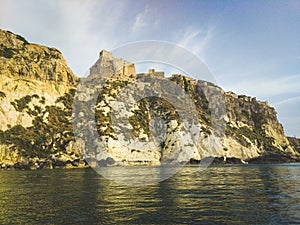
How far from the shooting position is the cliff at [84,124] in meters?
124

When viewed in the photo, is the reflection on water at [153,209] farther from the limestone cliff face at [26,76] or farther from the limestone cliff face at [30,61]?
the limestone cliff face at [30,61]

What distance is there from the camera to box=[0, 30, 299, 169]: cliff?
12400 centimetres

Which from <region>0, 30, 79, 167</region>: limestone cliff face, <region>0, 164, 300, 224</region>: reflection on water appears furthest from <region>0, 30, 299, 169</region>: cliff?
<region>0, 164, 300, 224</region>: reflection on water

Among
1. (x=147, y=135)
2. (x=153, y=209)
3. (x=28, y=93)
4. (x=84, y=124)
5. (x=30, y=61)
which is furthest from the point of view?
(x=147, y=135)

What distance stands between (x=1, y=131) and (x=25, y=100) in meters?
24.0

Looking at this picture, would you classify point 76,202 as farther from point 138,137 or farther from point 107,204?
point 138,137

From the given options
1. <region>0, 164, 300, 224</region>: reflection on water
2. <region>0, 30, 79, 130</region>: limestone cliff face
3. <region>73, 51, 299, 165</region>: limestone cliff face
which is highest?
<region>0, 30, 79, 130</region>: limestone cliff face

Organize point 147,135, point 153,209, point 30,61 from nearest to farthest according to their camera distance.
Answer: point 153,209, point 30,61, point 147,135

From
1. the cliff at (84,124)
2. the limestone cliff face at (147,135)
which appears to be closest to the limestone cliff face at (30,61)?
the cliff at (84,124)

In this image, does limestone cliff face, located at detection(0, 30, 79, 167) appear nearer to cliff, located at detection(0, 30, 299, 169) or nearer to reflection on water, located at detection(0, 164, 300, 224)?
cliff, located at detection(0, 30, 299, 169)

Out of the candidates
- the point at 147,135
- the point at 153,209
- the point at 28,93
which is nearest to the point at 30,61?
the point at 28,93

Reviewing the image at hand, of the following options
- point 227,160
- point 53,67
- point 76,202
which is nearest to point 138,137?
point 227,160

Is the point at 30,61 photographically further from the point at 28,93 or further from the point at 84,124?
the point at 84,124

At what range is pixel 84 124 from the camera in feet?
485
